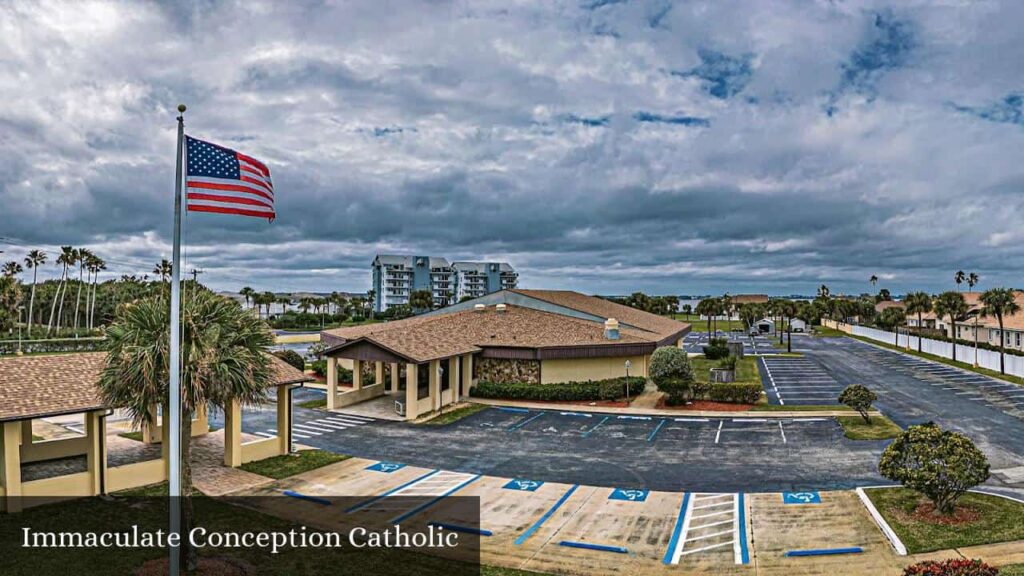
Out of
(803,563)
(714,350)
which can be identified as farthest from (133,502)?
(714,350)

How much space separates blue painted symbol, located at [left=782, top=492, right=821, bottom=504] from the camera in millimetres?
17834

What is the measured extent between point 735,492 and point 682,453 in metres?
5.20

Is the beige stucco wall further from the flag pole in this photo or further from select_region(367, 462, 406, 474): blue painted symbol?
the flag pole

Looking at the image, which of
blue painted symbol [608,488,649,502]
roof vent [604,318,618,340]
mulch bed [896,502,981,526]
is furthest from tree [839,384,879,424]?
blue painted symbol [608,488,649,502]

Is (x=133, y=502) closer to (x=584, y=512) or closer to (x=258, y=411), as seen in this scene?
(x=584, y=512)

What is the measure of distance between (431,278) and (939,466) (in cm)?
14563

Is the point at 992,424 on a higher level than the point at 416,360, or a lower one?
lower

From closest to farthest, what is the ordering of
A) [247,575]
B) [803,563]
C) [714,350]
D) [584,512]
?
[247,575]
[803,563]
[584,512]
[714,350]

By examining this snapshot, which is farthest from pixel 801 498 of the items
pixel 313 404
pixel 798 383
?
pixel 798 383

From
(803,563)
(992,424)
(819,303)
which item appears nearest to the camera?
(803,563)

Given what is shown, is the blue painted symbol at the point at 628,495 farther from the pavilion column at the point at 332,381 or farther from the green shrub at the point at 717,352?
the green shrub at the point at 717,352

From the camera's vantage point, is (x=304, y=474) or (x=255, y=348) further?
(x=304, y=474)

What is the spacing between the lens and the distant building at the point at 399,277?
15150cm

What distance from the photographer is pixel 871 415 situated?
31.1 metres
